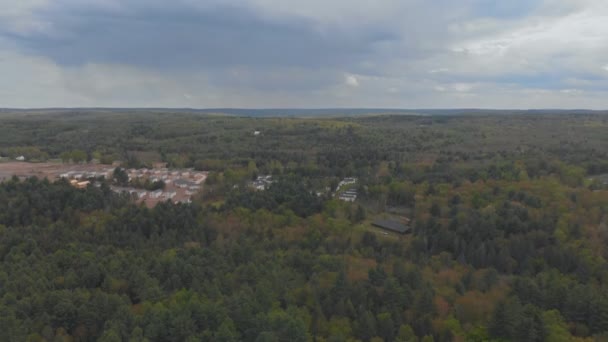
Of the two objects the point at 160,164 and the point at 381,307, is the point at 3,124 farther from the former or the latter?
the point at 381,307

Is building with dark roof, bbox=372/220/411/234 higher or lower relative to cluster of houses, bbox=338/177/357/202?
lower

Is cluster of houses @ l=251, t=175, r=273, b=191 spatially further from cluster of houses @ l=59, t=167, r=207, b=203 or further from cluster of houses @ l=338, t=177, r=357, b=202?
cluster of houses @ l=338, t=177, r=357, b=202

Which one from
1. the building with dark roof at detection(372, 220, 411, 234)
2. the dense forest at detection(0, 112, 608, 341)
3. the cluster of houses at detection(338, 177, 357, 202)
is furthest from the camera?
the cluster of houses at detection(338, 177, 357, 202)

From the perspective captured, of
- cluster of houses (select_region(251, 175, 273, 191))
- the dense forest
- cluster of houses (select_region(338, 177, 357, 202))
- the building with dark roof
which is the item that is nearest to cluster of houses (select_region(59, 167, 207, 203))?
the dense forest

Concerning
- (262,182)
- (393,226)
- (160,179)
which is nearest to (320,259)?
(393,226)

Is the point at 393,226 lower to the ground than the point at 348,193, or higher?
lower

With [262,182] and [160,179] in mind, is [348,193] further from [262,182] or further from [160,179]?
[160,179]

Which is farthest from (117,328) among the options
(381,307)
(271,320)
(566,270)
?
(566,270)

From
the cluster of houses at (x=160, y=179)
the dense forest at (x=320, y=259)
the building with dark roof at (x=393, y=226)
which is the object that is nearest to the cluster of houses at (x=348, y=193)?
the dense forest at (x=320, y=259)

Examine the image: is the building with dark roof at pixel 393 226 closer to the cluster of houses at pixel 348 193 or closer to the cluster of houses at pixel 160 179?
the cluster of houses at pixel 348 193
